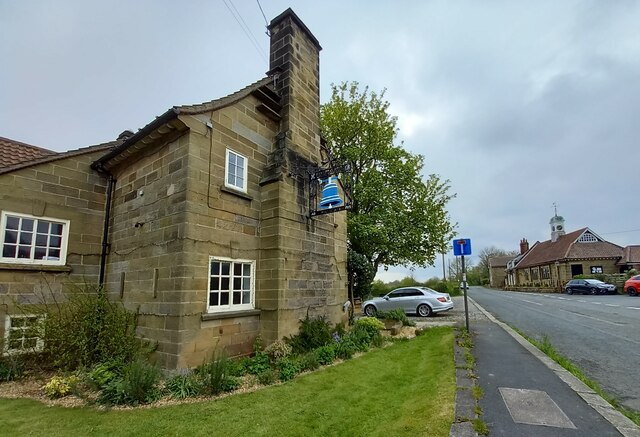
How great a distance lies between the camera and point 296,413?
4.86 m

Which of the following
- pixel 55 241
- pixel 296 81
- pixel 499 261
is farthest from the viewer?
pixel 499 261

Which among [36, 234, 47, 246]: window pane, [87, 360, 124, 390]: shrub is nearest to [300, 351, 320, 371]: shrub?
[87, 360, 124, 390]: shrub

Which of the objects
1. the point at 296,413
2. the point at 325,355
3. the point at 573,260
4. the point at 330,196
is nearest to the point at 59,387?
the point at 296,413

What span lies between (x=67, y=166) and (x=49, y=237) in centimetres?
194

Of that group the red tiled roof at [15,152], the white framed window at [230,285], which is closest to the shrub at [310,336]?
the white framed window at [230,285]

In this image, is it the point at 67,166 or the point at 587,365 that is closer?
the point at 587,365

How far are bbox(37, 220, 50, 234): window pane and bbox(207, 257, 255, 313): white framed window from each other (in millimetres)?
4602

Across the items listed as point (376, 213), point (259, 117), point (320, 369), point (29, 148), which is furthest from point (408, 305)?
point (29, 148)

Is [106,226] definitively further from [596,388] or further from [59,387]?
[596,388]

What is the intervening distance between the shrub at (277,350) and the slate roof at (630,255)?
45.1m

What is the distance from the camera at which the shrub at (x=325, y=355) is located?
7.52 m

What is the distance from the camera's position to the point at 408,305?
17.7m

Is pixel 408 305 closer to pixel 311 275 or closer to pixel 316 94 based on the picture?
pixel 311 275

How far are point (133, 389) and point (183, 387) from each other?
756 millimetres
